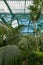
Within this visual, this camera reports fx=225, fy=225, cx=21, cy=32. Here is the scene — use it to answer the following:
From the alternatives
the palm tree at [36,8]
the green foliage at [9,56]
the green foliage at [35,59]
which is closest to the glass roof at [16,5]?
the palm tree at [36,8]

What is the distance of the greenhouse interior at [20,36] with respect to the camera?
4766mm

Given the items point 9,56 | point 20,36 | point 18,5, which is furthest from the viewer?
point 18,5

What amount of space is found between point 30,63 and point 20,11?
1082cm

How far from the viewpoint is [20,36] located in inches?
295

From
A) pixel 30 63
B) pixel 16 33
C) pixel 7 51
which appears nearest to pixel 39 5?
pixel 30 63

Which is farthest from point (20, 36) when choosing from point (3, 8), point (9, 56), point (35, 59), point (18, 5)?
point (3, 8)

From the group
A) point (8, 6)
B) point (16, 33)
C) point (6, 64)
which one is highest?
point (6, 64)

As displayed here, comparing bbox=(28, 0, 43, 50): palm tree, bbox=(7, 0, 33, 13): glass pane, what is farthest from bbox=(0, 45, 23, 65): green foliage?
bbox=(7, 0, 33, 13): glass pane

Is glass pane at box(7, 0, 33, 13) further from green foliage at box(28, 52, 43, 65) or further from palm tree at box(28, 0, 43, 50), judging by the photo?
green foliage at box(28, 52, 43, 65)

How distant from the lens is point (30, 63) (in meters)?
10.8

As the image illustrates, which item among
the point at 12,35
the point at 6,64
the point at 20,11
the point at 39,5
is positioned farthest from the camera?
the point at 20,11

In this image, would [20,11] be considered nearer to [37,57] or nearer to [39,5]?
[39,5]

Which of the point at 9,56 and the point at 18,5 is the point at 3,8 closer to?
the point at 18,5

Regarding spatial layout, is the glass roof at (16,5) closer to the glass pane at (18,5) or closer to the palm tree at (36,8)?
the glass pane at (18,5)
